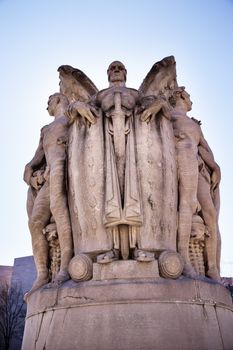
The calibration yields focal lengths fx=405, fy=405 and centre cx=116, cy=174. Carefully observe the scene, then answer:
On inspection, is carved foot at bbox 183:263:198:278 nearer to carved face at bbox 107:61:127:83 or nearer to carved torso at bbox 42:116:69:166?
carved torso at bbox 42:116:69:166

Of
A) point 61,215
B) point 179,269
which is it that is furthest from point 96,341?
point 61,215

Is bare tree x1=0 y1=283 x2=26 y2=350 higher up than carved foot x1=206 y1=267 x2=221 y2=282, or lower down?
higher up

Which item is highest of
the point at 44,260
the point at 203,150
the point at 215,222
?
the point at 203,150

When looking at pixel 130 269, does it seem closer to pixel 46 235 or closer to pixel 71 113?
pixel 46 235

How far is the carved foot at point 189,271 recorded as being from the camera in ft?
16.1

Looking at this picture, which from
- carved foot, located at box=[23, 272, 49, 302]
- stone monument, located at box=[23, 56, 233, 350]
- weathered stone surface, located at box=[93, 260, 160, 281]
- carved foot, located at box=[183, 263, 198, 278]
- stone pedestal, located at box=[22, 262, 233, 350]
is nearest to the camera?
stone pedestal, located at box=[22, 262, 233, 350]

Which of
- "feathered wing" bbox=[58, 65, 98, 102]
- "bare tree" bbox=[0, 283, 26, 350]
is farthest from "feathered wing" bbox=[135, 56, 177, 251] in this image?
"bare tree" bbox=[0, 283, 26, 350]

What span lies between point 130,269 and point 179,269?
58cm

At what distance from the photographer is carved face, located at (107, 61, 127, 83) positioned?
21.7 feet

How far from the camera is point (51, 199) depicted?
557 cm

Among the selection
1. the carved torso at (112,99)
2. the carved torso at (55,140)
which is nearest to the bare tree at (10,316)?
the carved torso at (55,140)

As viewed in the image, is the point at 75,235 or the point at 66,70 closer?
the point at 75,235

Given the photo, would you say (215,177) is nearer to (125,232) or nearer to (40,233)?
(125,232)

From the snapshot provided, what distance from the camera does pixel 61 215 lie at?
5473mm
